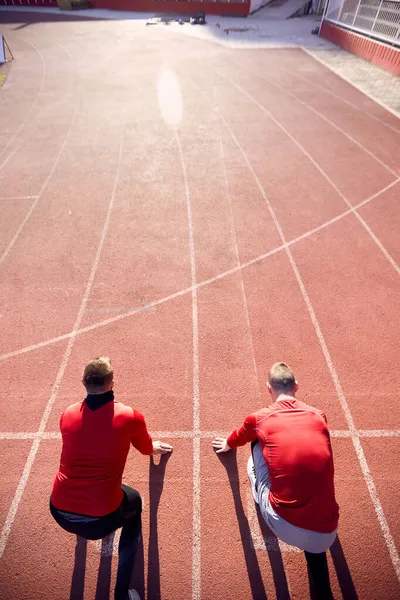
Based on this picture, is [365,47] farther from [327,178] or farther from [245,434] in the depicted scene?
[245,434]

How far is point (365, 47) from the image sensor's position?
60.6ft

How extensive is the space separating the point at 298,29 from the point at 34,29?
20040 millimetres

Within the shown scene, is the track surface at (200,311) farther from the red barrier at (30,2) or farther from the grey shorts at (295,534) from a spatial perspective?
the red barrier at (30,2)

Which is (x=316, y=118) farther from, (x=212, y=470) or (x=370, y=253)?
(x=212, y=470)

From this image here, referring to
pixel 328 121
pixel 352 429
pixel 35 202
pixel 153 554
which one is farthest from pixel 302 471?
pixel 328 121

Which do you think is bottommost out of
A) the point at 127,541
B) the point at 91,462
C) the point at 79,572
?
the point at 79,572

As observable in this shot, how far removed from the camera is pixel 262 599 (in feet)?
10.9

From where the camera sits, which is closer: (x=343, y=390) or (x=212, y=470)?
(x=212, y=470)

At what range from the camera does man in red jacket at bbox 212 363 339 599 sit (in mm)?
2646

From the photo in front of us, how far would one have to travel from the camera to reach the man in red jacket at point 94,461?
2.71m

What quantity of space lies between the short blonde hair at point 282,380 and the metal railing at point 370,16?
66.1 ft

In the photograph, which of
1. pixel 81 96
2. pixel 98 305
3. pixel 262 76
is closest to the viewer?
pixel 98 305

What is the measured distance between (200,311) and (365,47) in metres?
20.9

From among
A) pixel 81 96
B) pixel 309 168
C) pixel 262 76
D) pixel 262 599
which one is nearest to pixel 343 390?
pixel 262 599
